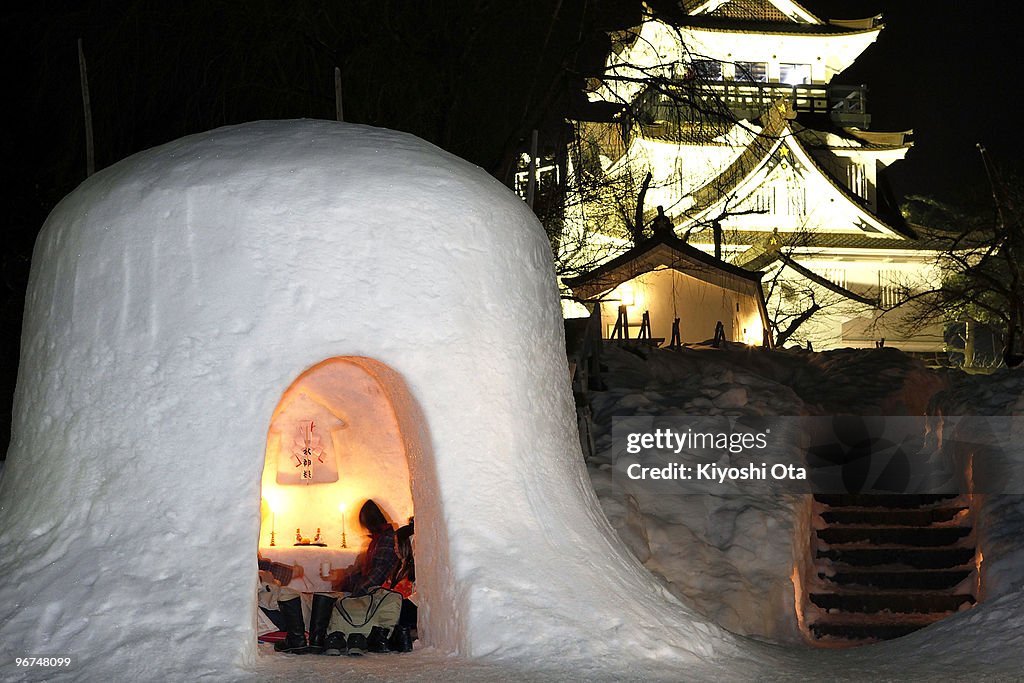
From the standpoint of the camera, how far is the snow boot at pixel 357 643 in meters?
6.14

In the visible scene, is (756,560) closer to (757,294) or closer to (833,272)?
(757,294)

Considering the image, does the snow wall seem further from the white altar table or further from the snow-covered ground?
the white altar table

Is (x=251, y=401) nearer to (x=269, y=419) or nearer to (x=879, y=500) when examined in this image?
(x=269, y=419)

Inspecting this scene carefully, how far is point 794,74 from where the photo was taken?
31234 millimetres

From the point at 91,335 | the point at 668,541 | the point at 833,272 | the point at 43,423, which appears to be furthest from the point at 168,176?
the point at 833,272

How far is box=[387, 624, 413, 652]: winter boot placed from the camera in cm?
603

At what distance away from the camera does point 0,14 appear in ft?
35.7

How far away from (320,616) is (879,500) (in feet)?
26.9

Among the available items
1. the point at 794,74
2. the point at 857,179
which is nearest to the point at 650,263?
the point at 857,179

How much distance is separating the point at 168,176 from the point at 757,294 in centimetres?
1619

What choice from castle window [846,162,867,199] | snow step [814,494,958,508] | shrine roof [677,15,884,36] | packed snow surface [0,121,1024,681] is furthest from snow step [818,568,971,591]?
shrine roof [677,15,884,36]

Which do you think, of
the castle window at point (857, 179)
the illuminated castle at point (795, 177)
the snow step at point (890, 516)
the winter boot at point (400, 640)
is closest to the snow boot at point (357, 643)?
the winter boot at point (400, 640)

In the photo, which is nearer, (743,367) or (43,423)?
(43,423)

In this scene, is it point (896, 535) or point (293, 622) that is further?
point (896, 535)
